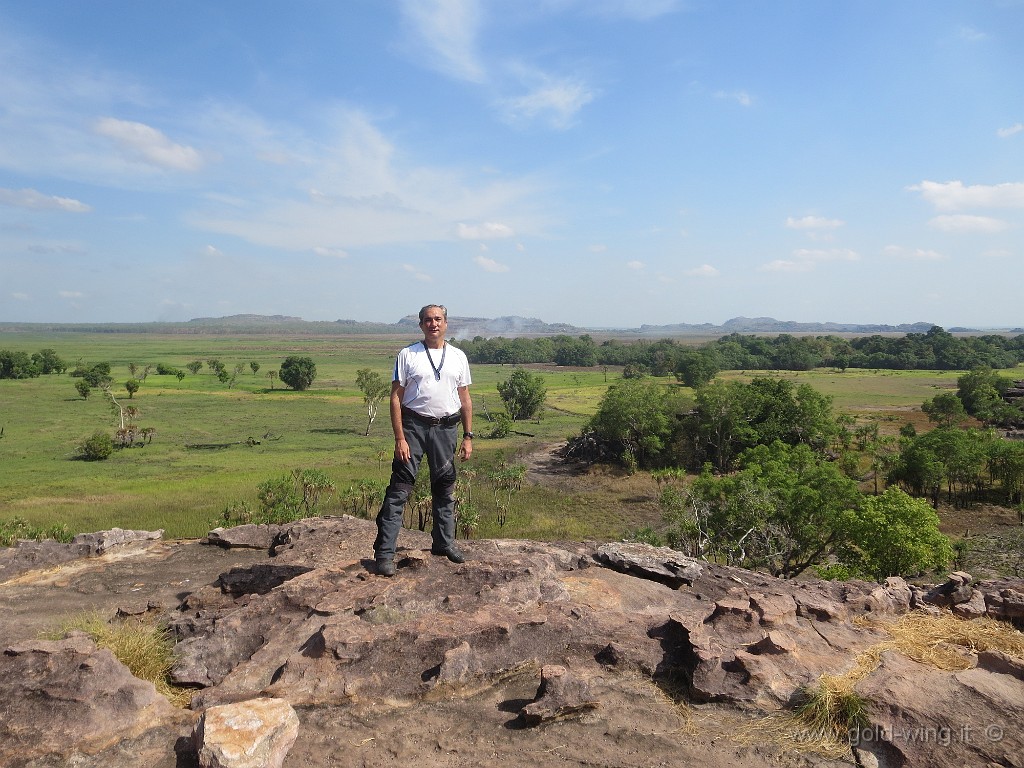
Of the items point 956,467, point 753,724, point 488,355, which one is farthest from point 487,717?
point 488,355

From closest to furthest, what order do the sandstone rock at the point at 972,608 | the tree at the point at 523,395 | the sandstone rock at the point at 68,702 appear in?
the sandstone rock at the point at 68,702 → the sandstone rock at the point at 972,608 → the tree at the point at 523,395

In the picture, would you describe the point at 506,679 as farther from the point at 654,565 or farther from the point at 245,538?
the point at 245,538

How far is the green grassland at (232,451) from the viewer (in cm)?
2952

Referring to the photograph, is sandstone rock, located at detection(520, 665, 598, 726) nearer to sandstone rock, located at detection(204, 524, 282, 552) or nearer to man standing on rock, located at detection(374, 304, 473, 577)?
man standing on rock, located at detection(374, 304, 473, 577)

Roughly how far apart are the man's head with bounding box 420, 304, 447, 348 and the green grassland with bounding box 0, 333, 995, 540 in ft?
70.1

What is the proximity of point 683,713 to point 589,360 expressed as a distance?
161 metres

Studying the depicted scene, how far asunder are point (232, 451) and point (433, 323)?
46082mm

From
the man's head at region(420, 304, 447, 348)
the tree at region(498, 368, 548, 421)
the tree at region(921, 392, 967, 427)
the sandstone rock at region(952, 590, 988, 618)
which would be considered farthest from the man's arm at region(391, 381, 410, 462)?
the tree at region(921, 392, 967, 427)

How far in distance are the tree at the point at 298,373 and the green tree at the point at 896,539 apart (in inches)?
3313

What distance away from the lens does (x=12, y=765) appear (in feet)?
14.0

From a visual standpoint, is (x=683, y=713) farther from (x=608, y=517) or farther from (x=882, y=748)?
(x=608, y=517)

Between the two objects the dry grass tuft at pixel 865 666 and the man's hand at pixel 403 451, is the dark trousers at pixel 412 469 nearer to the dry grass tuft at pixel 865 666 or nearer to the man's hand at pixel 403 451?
the man's hand at pixel 403 451

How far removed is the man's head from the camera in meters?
6.79

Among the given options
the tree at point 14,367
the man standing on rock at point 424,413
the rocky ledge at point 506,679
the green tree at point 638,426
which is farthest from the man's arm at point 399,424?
the tree at point 14,367
